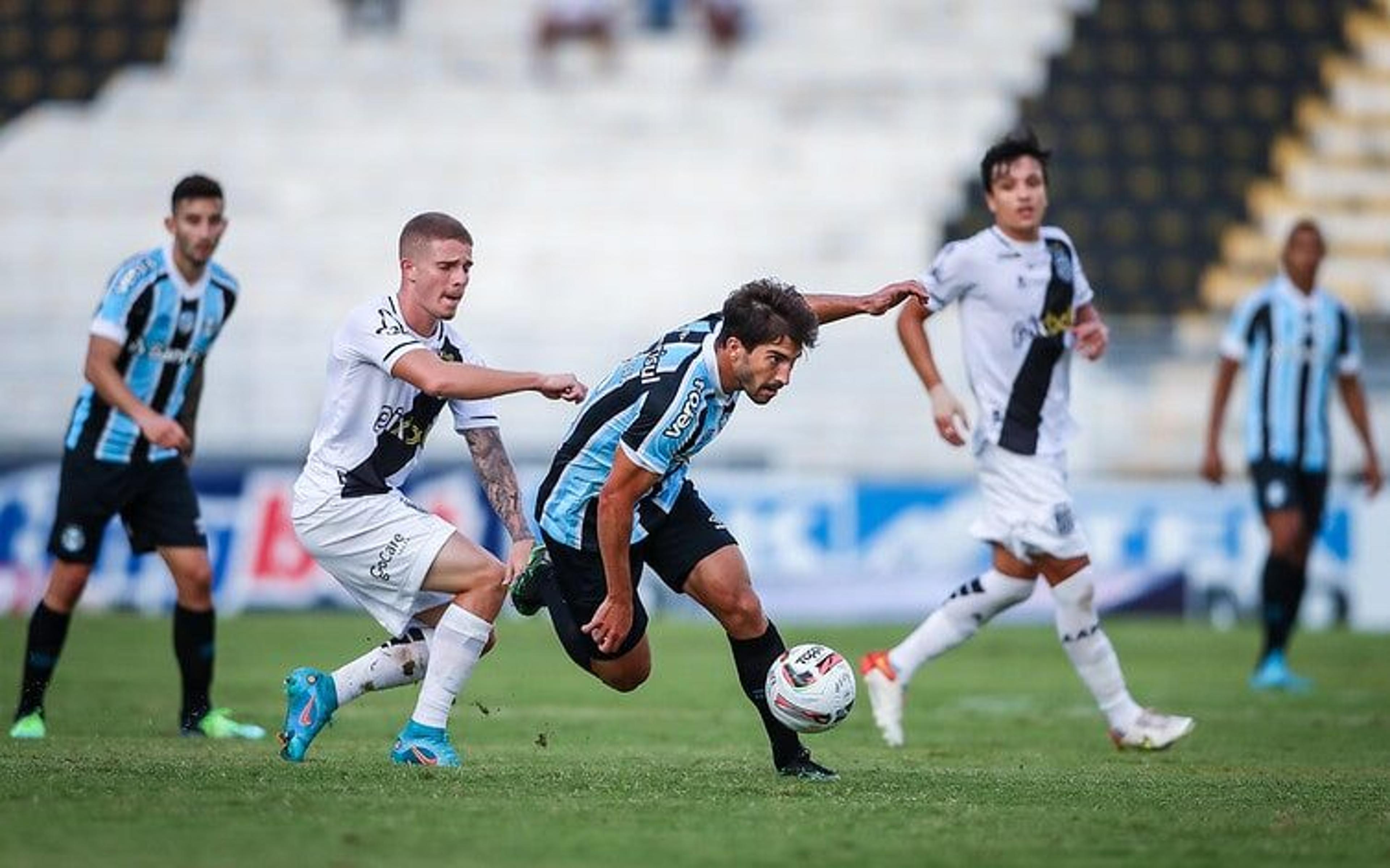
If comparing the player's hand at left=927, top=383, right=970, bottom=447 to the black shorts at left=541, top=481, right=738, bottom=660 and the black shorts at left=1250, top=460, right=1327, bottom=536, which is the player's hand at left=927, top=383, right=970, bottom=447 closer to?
the black shorts at left=541, top=481, right=738, bottom=660

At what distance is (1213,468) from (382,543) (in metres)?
6.89

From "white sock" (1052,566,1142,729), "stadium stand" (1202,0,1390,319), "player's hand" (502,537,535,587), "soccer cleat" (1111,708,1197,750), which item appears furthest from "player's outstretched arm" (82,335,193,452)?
"stadium stand" (1202,0,1390,319)

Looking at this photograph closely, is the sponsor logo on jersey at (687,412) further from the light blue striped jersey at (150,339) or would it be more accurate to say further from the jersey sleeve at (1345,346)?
the jersey sleeve at (1345,346)

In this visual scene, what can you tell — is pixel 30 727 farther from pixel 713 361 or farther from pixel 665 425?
pixel 713 361

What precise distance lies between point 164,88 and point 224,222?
18.3m

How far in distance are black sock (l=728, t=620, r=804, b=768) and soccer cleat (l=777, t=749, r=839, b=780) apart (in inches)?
0.5

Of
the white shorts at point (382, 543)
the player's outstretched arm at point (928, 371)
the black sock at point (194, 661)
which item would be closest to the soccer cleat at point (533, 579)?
the white shorts at point (382, 543)

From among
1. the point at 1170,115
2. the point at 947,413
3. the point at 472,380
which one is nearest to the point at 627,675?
the point at 472,380

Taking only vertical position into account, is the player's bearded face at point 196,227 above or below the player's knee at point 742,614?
above

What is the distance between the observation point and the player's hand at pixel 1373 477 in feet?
45.5

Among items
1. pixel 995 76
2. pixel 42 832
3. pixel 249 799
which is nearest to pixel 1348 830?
pixel 249 799

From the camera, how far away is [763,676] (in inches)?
313

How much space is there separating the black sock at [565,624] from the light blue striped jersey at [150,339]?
250 cm

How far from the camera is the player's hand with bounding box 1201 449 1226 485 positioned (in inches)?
527
